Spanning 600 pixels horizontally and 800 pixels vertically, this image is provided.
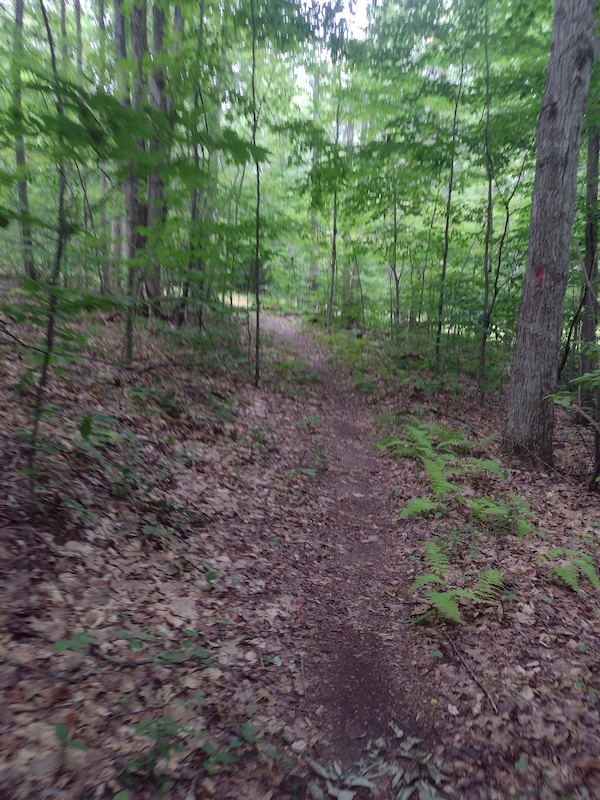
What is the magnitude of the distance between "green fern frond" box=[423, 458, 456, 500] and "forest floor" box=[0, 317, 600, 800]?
2.6 inches

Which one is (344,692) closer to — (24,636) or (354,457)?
(24,636)

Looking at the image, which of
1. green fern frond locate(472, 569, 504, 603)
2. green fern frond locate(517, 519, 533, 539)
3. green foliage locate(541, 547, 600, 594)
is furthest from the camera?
green fern frond locate(517, 519, 533, 539)

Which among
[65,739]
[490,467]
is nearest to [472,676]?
[65,739]

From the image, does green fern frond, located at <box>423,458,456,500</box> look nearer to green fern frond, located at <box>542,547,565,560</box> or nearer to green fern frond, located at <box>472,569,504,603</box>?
green fern frond, located at <box>542,547,565,560</box>

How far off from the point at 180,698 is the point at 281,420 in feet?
21.7

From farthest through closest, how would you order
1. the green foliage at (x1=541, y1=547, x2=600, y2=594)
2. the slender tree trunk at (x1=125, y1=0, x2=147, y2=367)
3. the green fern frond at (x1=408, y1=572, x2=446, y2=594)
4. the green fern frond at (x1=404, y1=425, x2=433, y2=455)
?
the green fern frond at (x1=404, y1=425, x2=433, y2=455) → the slender tree trunk at (x1=125, y1=0, x2=147, y2=367) → the green fern frond at (x1=408, y1=572, x2=446, y2=594) → the green foliage at (x1=541, y1=547, x2=600, y2=594)

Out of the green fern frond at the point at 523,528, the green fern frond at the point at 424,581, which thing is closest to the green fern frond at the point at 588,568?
the green fern frond at the point at 523,528

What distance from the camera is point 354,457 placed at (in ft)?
27.7

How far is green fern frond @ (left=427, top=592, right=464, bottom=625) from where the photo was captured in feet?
12.7

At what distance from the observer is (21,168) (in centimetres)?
429

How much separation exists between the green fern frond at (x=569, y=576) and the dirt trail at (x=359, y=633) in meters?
1.50

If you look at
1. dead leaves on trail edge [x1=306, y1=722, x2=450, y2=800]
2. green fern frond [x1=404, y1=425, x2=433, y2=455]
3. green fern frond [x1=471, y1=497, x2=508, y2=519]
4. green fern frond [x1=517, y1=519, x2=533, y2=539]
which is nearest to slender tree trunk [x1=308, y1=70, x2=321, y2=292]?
green fern frond [x1=404, y1=425, x2=433, y2=455]

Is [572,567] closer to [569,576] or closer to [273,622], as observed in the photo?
[569,576]

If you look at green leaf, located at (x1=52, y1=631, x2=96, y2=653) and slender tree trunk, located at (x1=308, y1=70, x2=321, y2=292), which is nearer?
green leaf, located at (x1=52, y1=631, x2=96, y2=653)
